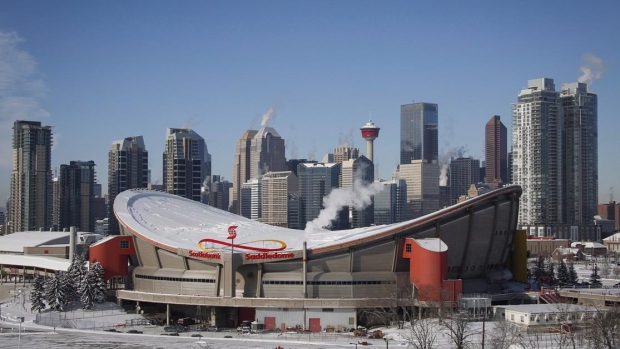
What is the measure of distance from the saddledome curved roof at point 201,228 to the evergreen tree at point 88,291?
278 inches

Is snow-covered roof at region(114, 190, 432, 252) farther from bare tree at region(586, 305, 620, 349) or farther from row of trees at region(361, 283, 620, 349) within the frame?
bare tree at region(586, 305, 620, 349)

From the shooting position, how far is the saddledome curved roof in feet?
317

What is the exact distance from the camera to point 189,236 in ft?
343

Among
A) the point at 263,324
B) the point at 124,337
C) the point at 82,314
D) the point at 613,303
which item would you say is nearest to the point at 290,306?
the point at 263,324

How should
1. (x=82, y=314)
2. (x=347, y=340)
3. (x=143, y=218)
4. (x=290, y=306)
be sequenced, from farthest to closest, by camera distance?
(x=143, y=218)
(x=82, y=314)
(x=290, y=306)
(x=347, y=340)

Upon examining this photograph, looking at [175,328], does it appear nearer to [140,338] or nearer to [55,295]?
[140,338]

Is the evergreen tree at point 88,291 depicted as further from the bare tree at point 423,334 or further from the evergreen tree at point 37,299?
the bare tree at point 423,334

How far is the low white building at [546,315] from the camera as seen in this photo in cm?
8238

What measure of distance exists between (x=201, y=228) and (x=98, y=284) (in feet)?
50.9

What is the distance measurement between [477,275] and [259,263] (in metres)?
24.9

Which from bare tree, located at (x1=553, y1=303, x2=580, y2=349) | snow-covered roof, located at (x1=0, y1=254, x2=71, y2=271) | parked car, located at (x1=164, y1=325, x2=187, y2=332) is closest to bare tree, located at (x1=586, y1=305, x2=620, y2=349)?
bare tree, located at (x1=553, y1=303, x2=580, y2=349)

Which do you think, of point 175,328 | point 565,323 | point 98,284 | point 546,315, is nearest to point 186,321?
point 175,328

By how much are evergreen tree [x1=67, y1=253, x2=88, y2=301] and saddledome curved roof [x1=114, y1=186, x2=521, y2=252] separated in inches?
263

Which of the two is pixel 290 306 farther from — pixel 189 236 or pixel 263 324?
pixel 189 236
